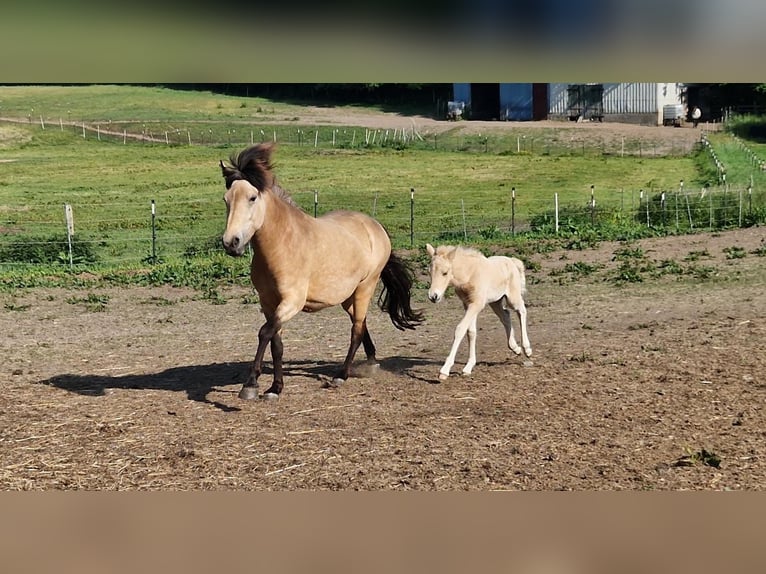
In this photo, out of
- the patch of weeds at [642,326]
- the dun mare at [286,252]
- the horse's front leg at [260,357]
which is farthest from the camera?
the patch of weeds at [642,326]

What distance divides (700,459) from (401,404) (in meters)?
2.78

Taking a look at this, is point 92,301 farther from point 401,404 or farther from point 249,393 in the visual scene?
point 401,404

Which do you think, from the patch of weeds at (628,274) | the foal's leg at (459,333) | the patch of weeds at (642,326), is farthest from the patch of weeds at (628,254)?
the foal's leg at (459,333)

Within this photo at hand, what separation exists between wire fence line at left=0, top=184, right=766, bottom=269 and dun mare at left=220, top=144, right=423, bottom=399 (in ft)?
34.4

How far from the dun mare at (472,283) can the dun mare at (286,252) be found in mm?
701

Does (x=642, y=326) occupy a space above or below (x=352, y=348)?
below

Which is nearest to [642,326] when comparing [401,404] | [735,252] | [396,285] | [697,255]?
[396,285]

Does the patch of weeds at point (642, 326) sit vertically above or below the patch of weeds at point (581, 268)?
below

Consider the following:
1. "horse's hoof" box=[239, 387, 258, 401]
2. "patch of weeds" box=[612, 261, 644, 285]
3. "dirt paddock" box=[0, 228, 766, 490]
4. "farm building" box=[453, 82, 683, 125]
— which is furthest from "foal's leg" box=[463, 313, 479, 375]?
"farm building" box=[453, 82, 683, 125]

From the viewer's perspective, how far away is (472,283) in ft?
30.1

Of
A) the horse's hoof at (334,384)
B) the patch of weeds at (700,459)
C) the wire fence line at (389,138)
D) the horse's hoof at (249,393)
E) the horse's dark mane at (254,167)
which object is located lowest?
the horse's hoof at (334,384)

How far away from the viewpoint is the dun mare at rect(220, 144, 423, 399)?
24.6 ft

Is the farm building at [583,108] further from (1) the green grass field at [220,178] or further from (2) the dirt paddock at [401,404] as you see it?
(2) the dirt paddock at [401,404]

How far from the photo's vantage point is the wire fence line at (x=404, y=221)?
20.3 metres
